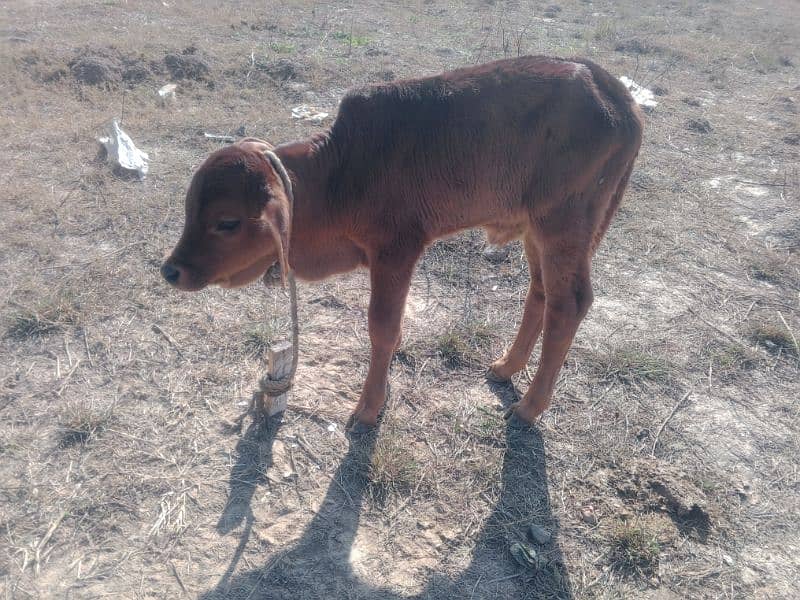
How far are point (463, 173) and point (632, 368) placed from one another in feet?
7.68

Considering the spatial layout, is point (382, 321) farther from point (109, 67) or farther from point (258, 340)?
point (109, 67)

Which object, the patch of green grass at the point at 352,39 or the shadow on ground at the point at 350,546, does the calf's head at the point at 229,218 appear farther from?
the patch of green grass at the point at 352,39

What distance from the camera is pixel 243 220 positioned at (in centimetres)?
310

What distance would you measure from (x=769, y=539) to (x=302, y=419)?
10.4ft

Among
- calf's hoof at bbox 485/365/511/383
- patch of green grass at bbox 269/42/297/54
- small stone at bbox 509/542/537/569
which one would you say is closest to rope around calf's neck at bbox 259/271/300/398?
calf's hoof at bbox 485/365/511/383

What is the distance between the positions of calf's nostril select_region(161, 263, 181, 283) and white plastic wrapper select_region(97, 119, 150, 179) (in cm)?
428

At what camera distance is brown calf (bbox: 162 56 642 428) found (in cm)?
347

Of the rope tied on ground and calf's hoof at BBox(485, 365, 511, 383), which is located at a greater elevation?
the rope tied on ground

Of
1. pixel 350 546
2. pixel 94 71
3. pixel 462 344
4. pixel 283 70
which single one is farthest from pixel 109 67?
pixel 350 546

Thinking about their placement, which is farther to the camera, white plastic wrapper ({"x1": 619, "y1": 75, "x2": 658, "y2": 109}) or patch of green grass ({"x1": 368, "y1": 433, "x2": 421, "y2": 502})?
white plastic wrapper ({"x1": 619, "y1": 75, "x2": 658, "y2": 109})

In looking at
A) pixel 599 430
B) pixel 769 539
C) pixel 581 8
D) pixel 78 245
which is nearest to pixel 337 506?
pixel 599 430

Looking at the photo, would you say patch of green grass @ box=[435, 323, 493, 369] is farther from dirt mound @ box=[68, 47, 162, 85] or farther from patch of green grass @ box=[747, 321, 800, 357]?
dirt mound @ box=[68, 47, 162, 85]

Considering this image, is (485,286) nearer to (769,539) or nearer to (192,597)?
(769,539)

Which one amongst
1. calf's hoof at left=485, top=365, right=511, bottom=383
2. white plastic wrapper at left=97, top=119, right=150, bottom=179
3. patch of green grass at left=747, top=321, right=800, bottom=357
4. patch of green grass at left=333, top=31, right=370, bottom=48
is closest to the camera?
calf's hoof at left=485, top=365, right=511, bottom=383
